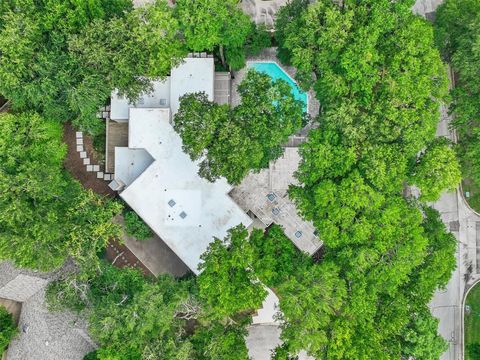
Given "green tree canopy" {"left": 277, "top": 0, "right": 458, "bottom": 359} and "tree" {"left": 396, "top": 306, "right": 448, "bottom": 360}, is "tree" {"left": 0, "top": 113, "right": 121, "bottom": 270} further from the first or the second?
"tree" {"left": 396, "top": 306, "right": 448, "bottom": 360}

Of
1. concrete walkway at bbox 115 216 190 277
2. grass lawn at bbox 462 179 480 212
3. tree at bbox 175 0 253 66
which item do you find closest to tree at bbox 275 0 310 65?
tree at bbox 175 0 253 66

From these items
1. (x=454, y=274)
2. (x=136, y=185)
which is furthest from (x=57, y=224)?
(x=454, y=274)

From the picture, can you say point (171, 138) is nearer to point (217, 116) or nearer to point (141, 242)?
point (217, 116)

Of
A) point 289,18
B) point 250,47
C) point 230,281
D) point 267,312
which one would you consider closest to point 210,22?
point 250,47

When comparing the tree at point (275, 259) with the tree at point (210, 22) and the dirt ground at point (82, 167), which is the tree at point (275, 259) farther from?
the tree at point (210, 22)

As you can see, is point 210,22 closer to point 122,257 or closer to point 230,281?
point 230,281

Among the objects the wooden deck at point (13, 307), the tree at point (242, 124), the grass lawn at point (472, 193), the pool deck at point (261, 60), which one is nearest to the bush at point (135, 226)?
the tree at point (242, 124)
